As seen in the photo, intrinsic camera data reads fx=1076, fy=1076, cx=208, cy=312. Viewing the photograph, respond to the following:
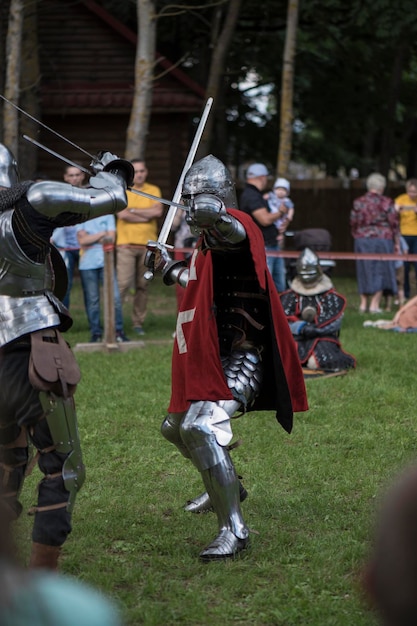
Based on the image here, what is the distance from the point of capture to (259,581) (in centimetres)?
457

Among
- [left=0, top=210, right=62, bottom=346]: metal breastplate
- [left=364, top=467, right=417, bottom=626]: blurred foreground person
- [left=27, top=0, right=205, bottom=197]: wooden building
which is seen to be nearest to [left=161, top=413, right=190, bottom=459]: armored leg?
[left=0, top=210, right=62, bottom=346]: metal breastplate

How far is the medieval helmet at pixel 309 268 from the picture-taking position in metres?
9.60

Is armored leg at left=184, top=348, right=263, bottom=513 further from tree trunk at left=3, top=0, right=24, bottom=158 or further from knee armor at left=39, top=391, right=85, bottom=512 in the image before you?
tree trunk at left=3, top=0, right=24, bottom=158

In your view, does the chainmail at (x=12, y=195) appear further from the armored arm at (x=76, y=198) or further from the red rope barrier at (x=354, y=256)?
the red rope barrier at (x=354, y=256)

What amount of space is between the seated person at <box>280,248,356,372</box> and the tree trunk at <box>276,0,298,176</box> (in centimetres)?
574

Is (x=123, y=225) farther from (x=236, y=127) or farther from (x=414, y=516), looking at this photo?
(x=236, y=127)

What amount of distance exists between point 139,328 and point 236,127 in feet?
37.2

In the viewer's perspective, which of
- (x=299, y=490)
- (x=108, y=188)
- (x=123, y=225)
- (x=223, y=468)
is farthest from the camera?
(x=123, y=225)

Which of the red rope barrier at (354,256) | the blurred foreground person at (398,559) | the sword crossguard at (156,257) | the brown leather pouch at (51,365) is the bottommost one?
the red rope barrier at (354,256)

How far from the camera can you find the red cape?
4887mm

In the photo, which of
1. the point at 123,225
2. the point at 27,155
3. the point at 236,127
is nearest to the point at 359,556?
the point at 123,225

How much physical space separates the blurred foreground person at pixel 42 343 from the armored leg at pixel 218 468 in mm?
670

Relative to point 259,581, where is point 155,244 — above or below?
above

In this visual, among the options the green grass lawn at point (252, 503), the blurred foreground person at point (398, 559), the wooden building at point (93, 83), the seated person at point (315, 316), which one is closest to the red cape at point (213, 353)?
the green grass lawn at point (252, 503)
